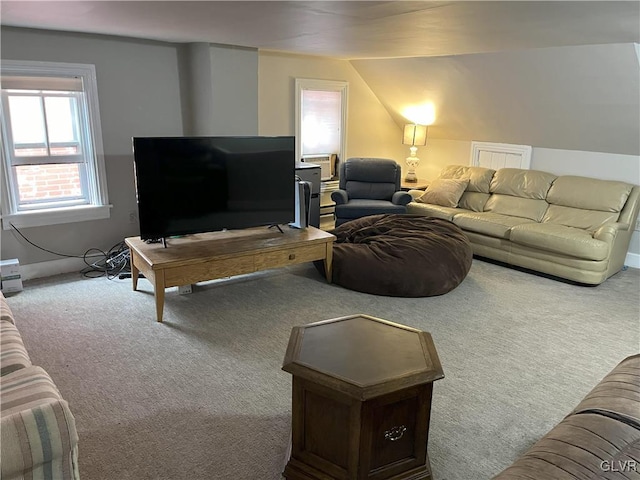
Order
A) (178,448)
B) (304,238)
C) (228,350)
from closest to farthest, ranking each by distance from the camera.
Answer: (178,448), (228,350), (304,238)

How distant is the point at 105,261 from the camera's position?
4578 millimetres

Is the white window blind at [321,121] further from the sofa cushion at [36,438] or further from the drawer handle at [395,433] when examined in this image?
the sofa cushion at [36,438]

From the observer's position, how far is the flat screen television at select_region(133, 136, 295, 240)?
3525 mm

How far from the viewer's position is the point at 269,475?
2043mm

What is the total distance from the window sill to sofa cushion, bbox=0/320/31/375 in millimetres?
2208

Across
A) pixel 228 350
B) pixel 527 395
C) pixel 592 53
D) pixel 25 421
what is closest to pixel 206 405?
pixel 228 350

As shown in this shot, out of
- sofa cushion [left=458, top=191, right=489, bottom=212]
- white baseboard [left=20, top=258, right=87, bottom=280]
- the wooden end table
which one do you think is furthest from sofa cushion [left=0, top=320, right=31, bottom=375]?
sofa cushion [left=458, top=191, right=489, bottom=212]

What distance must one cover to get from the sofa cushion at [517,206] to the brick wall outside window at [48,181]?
4.28 meters

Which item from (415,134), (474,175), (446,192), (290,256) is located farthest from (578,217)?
(290,256)

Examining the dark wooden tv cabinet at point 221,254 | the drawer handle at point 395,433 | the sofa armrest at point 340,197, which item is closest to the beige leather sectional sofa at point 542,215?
the sofa armrest at point 340,197

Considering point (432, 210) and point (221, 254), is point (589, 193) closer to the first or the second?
point (432, 210)

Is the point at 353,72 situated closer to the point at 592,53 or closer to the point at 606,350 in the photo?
the point at 592,53

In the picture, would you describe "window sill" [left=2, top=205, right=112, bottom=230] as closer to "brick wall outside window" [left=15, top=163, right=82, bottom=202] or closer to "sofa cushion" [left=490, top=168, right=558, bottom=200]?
"brick wall outside window" [left=15, top=163, right=82, bottom=202]

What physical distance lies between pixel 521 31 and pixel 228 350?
280 cm
